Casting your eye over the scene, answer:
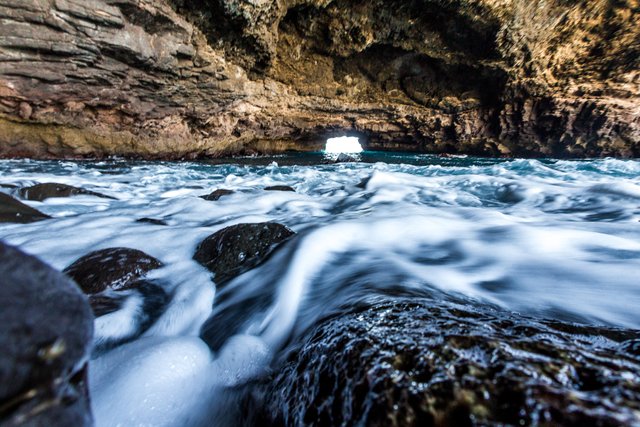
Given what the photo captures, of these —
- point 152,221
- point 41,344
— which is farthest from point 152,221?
point 41,344

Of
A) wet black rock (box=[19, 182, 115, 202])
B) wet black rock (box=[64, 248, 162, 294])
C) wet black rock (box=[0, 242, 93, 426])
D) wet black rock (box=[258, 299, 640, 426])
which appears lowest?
wet black rock (box=[19, 182, 115, 202])

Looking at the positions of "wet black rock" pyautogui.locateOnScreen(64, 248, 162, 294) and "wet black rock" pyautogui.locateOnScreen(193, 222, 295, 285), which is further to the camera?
"wet black rock" pyautogui.locateOnScreen(193, 222, 295, 285)

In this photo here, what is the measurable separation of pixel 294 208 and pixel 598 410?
3.19 meters

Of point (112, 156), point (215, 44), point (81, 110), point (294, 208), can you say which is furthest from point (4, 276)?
point (215, 44)

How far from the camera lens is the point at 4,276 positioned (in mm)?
442

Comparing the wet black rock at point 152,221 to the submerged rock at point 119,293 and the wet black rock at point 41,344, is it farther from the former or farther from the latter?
the wet black rock at point 41,344

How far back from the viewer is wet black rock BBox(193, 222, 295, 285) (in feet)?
5.92

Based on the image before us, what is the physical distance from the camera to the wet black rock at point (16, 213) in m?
2.55

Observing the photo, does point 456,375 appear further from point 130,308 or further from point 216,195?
point 216,195

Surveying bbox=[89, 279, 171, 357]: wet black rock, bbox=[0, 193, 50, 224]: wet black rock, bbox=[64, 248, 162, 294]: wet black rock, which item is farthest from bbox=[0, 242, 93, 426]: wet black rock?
bbox=[0, 193, 50, 224]: wet black rock

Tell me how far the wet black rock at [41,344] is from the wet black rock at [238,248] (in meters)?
1.22

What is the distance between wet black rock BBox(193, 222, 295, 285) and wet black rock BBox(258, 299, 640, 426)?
1.10 m

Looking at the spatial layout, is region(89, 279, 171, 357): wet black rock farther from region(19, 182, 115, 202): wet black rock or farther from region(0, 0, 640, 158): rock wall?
region(0, 0, 640, 158): rock wall

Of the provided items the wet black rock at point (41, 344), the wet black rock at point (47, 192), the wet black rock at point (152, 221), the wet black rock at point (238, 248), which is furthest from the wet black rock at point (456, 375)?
the wet black rock at point (47, 192)
